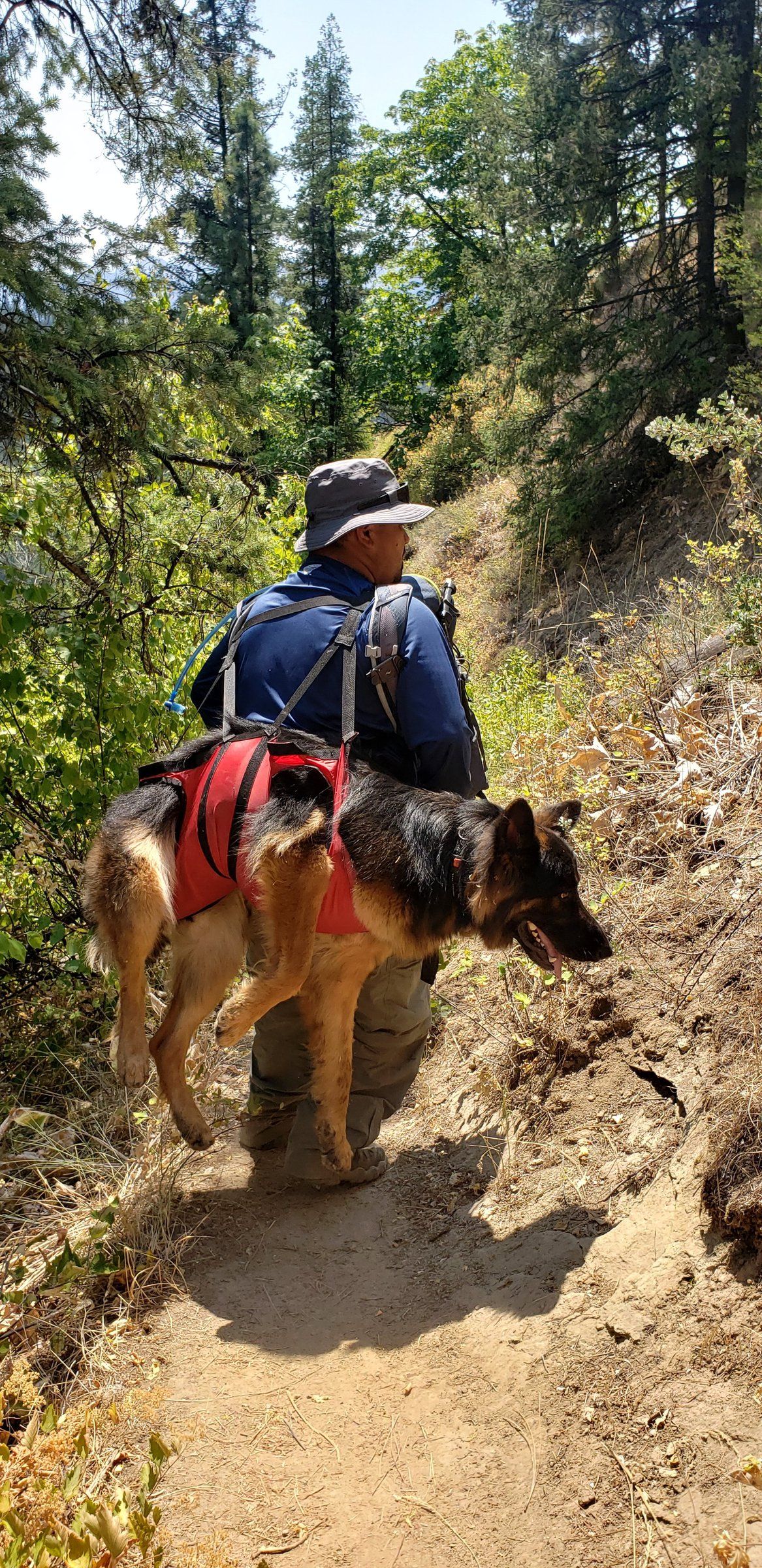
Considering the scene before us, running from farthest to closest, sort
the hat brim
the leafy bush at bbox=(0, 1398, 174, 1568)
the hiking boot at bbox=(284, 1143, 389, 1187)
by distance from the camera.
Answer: the hiking boot at bbox=(284, 1143, 389, 1187)
the hat brim
the leafy bush at bbox=(0, 1398, 174, 1568)

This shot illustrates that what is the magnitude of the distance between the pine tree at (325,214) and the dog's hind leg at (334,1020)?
27153 millimetres

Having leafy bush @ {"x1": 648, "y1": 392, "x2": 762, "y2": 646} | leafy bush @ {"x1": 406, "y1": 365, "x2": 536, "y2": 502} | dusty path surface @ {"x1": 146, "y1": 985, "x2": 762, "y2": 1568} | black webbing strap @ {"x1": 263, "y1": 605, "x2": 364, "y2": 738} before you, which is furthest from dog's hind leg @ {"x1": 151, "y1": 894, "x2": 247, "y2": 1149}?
leafy bush @ {"x1": 406, "y1": 365, "x2": 536, "y2": 502}

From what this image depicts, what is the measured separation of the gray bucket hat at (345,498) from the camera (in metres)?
3.68

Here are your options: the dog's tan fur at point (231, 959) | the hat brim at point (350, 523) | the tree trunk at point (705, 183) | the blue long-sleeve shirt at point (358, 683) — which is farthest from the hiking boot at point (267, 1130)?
the tree trunk at point (705, 183)

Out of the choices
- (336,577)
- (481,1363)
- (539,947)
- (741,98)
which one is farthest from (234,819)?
(741,98)

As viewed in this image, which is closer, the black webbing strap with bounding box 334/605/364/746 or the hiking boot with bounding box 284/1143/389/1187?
the black webbing strap with bounding box 334/605/364/746

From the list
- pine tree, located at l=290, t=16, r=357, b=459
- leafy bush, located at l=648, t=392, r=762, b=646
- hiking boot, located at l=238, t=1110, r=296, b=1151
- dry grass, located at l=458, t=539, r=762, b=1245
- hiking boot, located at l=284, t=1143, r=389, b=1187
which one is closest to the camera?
dry grass, located at l=458, t=539, r=762, b=1245

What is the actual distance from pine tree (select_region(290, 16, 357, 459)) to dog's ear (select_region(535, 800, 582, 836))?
26.7 meters

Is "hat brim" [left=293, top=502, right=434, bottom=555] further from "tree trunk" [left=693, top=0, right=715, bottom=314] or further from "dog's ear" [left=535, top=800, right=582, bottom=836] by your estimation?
"tree trunk" [left=693, top=0, right=715, bottom=314]

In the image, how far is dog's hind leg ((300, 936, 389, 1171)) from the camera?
3.62m

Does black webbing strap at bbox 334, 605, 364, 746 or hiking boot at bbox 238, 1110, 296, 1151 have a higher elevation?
black webbing strap at bbox 334, 605, 364, 746

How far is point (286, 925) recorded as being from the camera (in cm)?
348

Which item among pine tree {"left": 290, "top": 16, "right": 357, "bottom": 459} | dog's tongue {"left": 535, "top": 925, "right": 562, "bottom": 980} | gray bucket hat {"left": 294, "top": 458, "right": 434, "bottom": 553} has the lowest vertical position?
dog's tongue {"left": 535, "top": 925, "right": 562, "bottom": 980}

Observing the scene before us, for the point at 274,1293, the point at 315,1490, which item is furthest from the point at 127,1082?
the point at 315,1490
